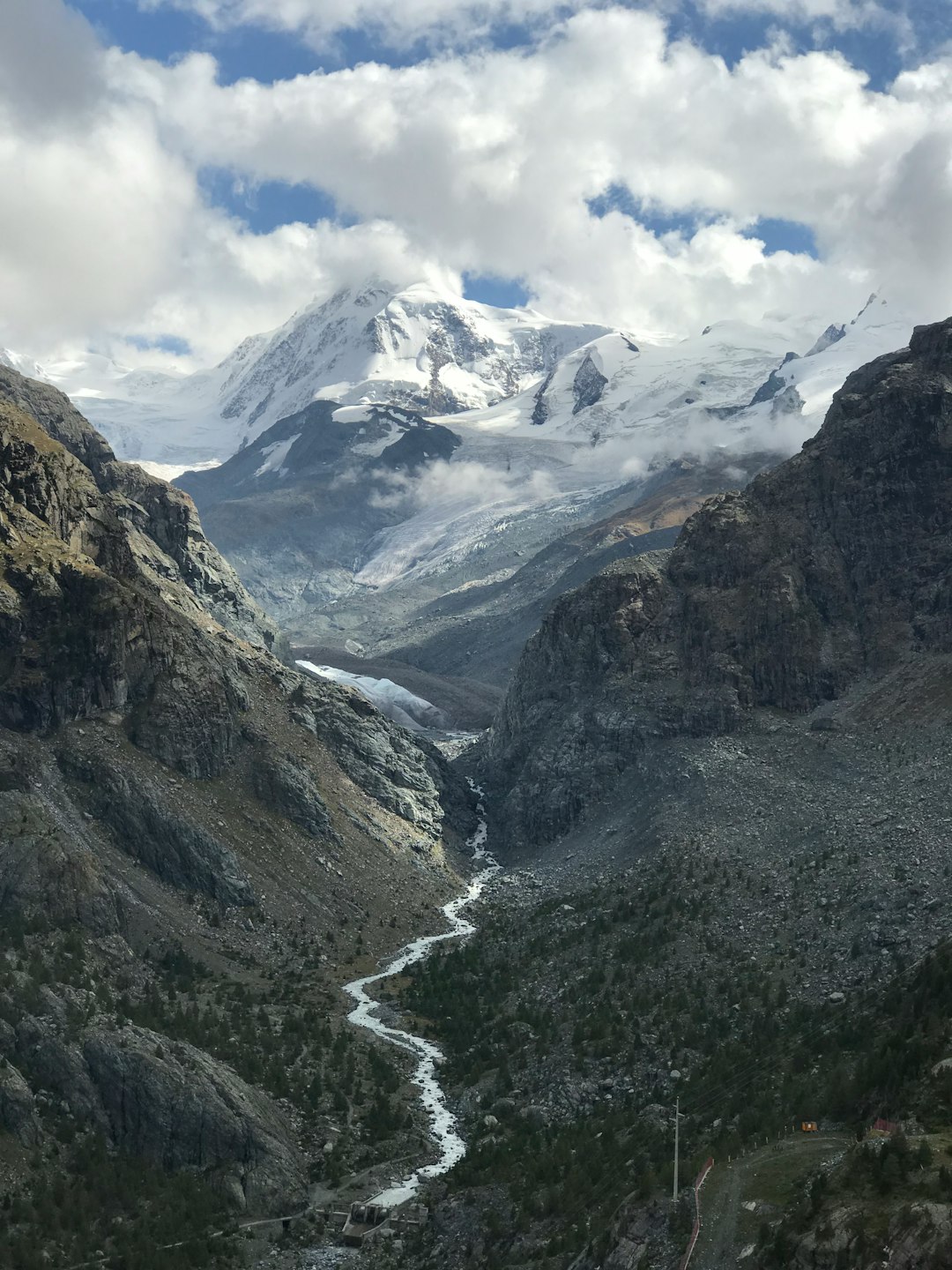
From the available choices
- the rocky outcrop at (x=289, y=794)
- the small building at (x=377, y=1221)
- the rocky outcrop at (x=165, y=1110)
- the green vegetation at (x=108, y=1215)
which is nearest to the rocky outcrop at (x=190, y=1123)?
the rocky outcrop at (x=165, y=1110)

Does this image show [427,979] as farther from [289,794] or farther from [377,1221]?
[377,1221]

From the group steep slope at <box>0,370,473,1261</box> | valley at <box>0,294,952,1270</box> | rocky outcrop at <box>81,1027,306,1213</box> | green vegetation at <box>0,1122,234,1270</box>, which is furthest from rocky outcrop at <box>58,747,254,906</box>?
green vegetation at <box>0,1122,234,1270</box>

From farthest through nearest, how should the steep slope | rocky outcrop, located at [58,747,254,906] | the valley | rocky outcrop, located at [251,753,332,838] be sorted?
rocky outcrop, located at [251,753,332,838]
rocky outcrop, located at [58,747,254,906]
the steep slope
the valley

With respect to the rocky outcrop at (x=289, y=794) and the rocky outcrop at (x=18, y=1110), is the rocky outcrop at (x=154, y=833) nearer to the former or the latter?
the rocky outcrop at (x=289, y=794)

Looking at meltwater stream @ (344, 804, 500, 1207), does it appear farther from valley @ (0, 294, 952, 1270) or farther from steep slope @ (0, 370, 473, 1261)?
steep slope @ (0, 370, 473, 1261)

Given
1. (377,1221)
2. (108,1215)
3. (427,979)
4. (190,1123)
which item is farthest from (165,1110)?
(427,979)

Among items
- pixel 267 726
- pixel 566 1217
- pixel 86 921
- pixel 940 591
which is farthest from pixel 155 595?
pixel 566 1217

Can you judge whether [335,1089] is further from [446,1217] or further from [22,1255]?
[22,1255]
